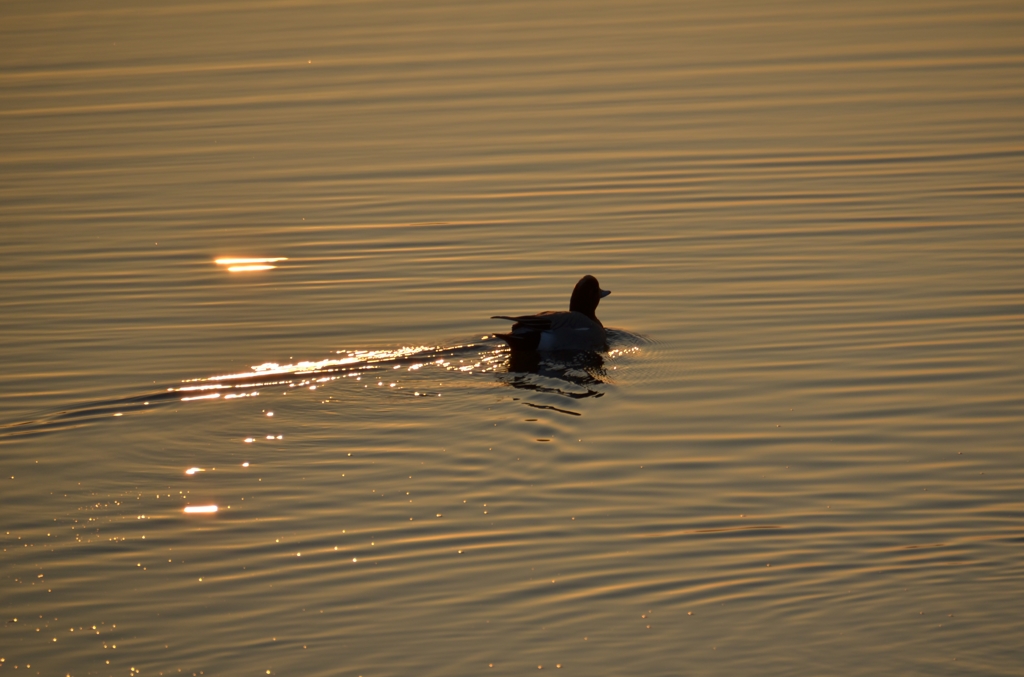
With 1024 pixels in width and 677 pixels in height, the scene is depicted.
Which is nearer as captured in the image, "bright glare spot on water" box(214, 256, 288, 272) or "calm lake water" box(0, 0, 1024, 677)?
"calm lake water" box(0, 0, 1024, 677)

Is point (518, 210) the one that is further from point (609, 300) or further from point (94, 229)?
point (94, 229)

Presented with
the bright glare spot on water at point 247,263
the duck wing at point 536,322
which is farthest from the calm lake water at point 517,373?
the duck wing at point 536,322

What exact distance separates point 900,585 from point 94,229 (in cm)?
1150

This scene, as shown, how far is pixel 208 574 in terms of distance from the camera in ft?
28.1

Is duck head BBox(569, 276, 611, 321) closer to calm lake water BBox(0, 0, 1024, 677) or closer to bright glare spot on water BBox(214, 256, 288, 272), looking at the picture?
calm lake water BBox(0, 0, 1024, 677)

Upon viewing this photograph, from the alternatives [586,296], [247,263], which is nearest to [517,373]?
[586,296]

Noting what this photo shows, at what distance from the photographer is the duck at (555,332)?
12.8m

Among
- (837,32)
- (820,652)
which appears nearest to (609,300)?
(820,652)

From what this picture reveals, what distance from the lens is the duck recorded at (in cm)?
1275

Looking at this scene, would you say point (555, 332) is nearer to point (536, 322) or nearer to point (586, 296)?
point (536, 322)

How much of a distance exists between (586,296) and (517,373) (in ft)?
4.18

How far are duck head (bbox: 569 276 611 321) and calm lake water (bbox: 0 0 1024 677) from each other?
0.52 m

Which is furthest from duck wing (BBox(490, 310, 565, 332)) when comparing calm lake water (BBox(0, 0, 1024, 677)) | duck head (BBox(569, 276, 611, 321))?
duck head (BBox(569, 276, 611, 321))

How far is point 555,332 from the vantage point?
507 inches
